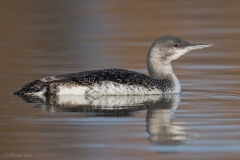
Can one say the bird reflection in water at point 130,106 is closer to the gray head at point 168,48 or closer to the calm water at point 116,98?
the calm water at point 116,98

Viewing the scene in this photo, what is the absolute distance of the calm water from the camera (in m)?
7.05

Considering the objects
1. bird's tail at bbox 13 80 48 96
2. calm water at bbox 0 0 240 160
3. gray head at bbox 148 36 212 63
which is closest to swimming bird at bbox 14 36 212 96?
bird's tail at bbox 13 80 48 96

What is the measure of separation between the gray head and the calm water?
0.53 metres

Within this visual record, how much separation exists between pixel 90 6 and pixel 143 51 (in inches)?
315

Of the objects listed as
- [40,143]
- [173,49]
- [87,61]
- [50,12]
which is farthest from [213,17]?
[40,143]

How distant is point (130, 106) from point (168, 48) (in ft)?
5.52

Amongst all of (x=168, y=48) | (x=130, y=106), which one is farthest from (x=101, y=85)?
(x=168, y=48)

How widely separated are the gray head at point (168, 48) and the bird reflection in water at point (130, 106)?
26.9 inches

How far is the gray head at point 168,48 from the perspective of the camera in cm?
1056

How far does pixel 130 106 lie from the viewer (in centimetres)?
917

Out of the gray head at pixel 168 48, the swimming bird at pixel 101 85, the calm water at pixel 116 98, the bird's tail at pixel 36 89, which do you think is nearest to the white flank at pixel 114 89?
the swimming bird at pixel 101 85

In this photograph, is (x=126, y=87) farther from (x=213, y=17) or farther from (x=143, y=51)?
(x=213, y=17)

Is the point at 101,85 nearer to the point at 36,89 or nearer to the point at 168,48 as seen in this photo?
the point at 36,89

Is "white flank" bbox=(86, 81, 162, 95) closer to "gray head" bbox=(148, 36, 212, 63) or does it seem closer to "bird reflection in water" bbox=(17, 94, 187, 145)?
"bird reflection in water" bbox=(17, 94, 187, 145)
